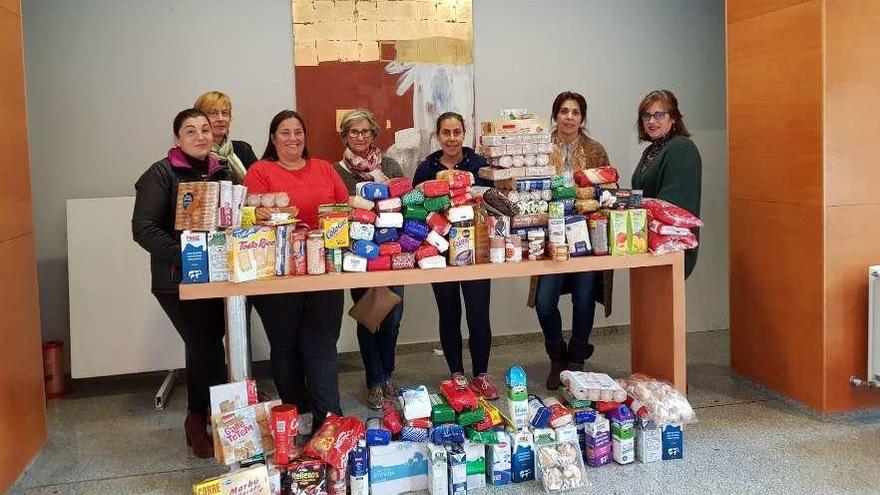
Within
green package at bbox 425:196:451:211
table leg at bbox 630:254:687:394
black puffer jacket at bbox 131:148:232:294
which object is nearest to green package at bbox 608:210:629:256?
table leg at bbox 630:254:687:394

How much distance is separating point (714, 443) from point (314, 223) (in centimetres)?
188

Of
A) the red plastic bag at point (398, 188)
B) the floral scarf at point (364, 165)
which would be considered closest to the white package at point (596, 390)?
the red plastic bag at point (398, 188)

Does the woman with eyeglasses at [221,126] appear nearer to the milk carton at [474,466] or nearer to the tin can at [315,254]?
the tin can at [315,254]

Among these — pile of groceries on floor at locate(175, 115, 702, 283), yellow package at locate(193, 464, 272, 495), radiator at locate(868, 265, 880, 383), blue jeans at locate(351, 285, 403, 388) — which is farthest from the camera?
blue jeans at locate(351, 285, 403, 388)

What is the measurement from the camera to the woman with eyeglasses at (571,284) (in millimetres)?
3820

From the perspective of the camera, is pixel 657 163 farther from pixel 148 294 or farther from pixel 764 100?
pixel 148 294

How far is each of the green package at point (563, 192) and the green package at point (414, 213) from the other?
56 centimetres

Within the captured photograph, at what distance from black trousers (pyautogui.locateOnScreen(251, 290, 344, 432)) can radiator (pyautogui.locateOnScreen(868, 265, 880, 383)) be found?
2.23 m

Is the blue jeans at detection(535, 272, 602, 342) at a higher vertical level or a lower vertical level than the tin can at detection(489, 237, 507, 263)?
lower

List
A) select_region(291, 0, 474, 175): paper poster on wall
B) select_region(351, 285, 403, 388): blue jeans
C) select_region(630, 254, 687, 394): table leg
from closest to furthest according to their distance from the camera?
select_region(630, 254, 687, 394): table leg < select_region(351, 285, 403, 388): blue jeans < select_region(291, 0, 474, 175): paper poster on wall

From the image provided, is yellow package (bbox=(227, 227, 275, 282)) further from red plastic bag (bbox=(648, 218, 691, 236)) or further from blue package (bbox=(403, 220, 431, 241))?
red plastic bag (bbox=(648, 218, 691, 236))

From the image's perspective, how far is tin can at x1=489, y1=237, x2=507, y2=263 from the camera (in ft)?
9.41

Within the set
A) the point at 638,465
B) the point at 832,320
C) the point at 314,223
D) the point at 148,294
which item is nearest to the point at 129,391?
the point at 148,294

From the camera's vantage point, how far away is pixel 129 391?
420 centimetres
